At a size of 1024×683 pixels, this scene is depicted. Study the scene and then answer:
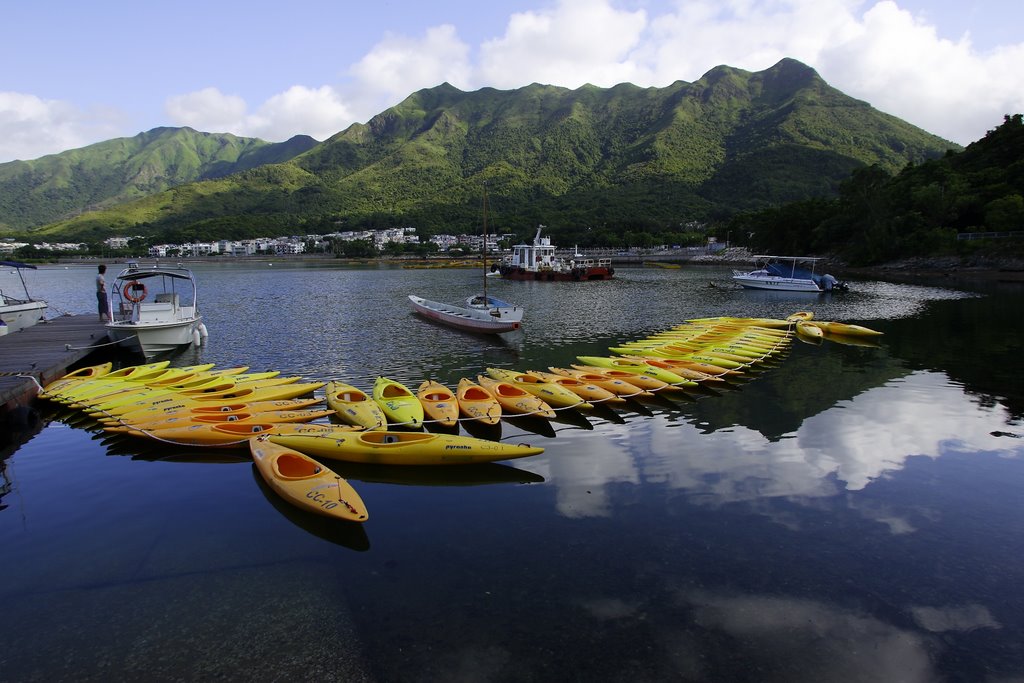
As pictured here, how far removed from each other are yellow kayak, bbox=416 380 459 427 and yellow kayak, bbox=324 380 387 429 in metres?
1.39

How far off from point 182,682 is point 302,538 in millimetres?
3364

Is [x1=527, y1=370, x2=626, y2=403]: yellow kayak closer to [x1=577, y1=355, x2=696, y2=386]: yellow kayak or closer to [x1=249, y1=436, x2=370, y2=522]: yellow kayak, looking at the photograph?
[x1=577, y1=355, x2=696, y2=386]: yellow kayak

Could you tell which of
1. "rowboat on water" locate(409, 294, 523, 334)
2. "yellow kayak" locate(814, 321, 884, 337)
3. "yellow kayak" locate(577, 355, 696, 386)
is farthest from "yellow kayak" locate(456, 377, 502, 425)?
"yellow kayak" locate(814, 321, 884, 337)

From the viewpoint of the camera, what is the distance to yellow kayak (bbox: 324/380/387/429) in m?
14.8

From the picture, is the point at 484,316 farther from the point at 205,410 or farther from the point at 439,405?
the point at 205,410

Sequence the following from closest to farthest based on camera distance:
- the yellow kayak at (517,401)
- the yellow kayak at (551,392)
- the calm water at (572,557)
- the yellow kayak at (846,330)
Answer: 1. the calm water at (572,557)
2. the yellow kayak at (517,401)
3. the yellow kayak at (551,392)
4. the yellow kayak at (846,330)

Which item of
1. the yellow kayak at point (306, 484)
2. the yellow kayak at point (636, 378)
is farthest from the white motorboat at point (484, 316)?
the yellow kayak at point (306, 484)

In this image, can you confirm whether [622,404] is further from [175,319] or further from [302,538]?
[175,319]

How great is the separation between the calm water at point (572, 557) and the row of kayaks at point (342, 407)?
0.56m

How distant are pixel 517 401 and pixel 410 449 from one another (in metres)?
4.69

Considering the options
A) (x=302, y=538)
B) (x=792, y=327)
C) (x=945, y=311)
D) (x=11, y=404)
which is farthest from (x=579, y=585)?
(x=945, y=311)

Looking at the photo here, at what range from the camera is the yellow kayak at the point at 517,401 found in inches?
629

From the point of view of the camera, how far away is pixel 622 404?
58.7ft

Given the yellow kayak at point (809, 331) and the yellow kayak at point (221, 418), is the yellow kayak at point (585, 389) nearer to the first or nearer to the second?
the yellow kayak at point (221, 418)
